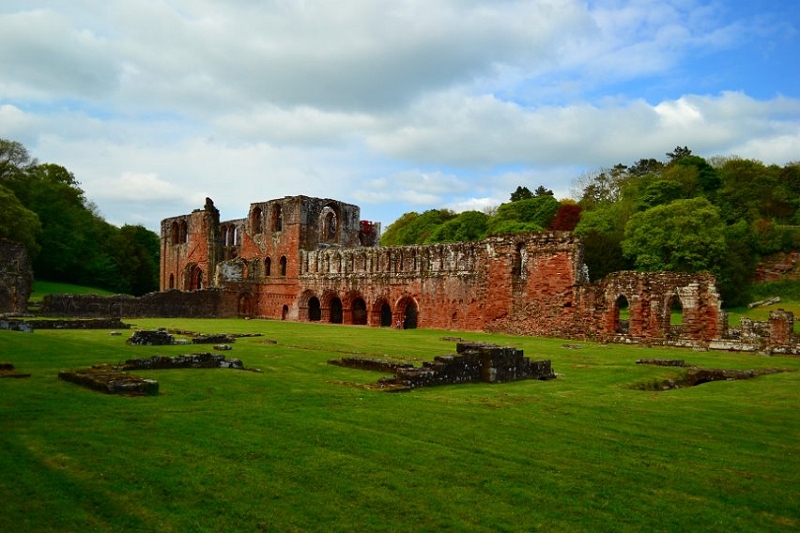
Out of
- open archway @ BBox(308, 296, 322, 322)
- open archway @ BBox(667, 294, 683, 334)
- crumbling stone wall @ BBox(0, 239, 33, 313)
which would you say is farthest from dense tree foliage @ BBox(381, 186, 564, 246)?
crumbling stone wall @ BBox(0, 239, 33, 313)

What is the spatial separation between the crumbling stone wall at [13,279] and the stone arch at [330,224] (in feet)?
65.2

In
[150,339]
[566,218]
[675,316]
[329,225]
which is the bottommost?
[150,339]

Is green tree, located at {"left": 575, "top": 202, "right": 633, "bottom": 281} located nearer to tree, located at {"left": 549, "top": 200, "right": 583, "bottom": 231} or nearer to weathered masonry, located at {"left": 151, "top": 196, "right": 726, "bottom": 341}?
weathered masonry, located at {"left": 151, "top": 196, "right": 726, "bottom": 341}

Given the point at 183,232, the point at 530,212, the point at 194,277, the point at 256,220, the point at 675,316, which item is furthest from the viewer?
the point at 530,212

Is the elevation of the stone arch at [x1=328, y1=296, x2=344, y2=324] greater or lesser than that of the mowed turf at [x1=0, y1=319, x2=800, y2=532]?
greater

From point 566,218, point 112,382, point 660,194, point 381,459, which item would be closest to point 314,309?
point 660,194

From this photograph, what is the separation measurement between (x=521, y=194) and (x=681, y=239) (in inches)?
1656

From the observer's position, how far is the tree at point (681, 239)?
46.9 metres

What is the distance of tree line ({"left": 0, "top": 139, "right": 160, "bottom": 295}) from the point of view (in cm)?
6041

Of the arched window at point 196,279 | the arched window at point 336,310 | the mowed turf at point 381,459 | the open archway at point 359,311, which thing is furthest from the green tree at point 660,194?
the mowed turf at point 381,459

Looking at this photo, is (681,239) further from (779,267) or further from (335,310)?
(335,310)

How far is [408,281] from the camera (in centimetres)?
3881

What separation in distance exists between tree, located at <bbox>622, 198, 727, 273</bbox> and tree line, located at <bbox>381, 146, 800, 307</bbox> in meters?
0.07

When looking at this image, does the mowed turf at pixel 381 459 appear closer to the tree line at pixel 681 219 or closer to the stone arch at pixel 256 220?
the tree line at pixel 681 219
